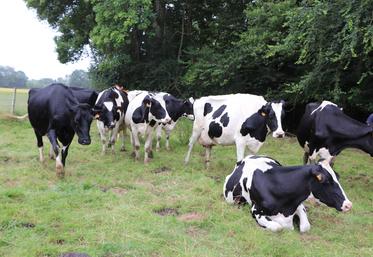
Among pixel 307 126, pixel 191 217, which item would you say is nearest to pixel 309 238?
pixel 191 217

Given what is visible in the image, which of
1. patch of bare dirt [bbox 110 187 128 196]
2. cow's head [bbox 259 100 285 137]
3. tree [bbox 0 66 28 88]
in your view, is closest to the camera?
patch of bare dirt [bbox 110 187 128 196]

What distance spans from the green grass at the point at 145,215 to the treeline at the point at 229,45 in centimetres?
359

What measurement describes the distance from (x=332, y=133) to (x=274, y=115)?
1.24m

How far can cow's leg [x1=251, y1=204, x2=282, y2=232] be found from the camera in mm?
5934

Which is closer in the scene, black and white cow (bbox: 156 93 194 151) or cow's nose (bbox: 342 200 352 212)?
cow's nose (bbox: 342 200 352 212)

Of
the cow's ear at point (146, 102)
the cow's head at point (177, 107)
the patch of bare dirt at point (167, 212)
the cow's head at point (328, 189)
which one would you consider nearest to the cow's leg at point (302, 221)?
the cow's head at point (328, 189)

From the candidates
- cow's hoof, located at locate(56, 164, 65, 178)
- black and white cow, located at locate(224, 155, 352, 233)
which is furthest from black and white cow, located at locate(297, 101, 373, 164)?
cow's hoof, located at locate(56, 164, 65, 178)

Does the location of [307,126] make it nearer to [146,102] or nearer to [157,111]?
[157,111]

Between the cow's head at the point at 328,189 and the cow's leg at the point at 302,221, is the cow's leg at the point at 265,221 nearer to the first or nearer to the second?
the cow's leg at the point at 302,221

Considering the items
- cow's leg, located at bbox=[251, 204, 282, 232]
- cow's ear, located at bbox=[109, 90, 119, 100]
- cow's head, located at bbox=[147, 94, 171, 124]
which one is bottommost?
cow's leg, located at bbox=[251, 204, 282, 232]

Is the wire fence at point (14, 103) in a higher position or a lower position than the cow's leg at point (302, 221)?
lower

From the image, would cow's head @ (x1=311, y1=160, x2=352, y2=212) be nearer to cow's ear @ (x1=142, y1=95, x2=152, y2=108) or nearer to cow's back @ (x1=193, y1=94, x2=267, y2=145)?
cow's back @ (x1=193, y1=94, x2=267, y2=145)

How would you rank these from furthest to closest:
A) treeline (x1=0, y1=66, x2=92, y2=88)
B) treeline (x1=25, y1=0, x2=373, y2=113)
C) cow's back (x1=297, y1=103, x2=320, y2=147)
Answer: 1. treeline (x1=0, y1=66, x2=92, y2=88)
2. treeline (x1=25, y1=0, x2=373, y2=113)
3. cow's back (x1=297, y1=103, x2=320, y2=147)

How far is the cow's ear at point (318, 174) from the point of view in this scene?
5848 millimetres
